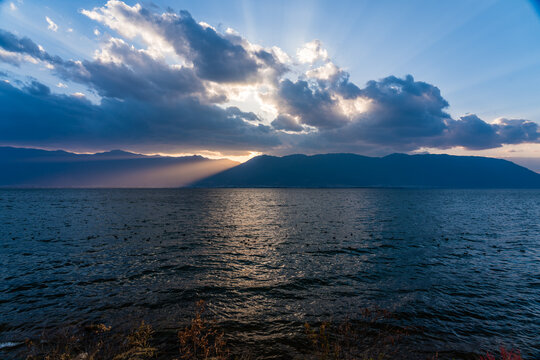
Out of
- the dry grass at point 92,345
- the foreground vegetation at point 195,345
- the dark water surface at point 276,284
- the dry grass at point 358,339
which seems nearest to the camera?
the dry grass at point 92,345

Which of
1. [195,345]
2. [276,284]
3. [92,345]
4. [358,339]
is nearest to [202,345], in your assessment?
[195,345]

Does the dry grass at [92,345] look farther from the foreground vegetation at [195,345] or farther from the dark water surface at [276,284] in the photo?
the dark water surface at [276,284]

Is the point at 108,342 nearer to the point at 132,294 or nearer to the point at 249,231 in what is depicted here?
the point at 132,294

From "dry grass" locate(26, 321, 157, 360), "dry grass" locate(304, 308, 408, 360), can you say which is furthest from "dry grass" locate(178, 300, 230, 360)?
"dry grass" locate(304, 308, 408, 360)

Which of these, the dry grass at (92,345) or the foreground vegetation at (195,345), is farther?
the foreground vegetation at (195,345)

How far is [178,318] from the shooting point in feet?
44.4

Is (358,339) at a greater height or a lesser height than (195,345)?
lesser

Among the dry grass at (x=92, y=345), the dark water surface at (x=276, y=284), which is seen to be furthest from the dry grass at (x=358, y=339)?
the dry grass at (x=92, y=345)

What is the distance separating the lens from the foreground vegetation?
32.9ft

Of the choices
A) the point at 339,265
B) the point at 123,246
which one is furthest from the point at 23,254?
the point at 339,265

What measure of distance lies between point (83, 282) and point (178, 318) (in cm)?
1076

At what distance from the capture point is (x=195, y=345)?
34.8 ft

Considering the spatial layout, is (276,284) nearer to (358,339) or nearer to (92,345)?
(358,339)

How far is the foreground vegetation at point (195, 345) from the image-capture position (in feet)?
32.9
